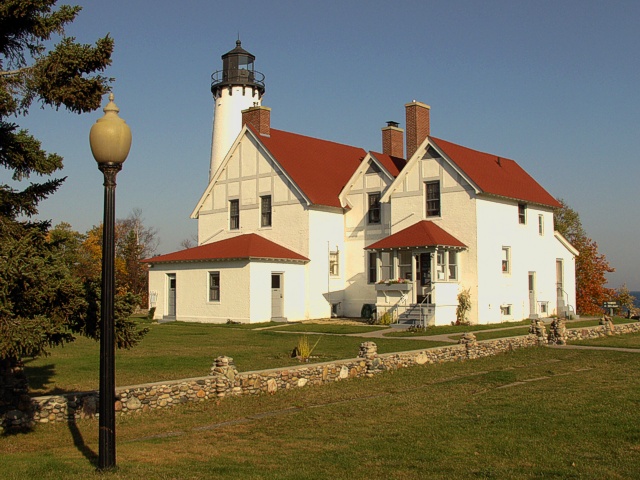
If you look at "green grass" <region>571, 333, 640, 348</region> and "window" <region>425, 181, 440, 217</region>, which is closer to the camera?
"green grass" <region>571, 333, 640, 348</region>

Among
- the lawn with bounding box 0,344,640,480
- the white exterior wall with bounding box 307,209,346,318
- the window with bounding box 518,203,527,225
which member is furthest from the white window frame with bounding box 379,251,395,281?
the lawn with bounding box 0,344,640,480

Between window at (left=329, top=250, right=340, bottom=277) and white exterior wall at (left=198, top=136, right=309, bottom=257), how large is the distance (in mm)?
1931

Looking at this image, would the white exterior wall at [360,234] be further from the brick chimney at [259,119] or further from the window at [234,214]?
the window at [234,214]

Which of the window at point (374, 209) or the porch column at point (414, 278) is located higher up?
the window at point (374, 209)

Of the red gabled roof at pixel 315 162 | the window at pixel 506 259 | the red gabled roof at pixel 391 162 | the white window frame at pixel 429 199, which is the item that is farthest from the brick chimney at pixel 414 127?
the window at pixel 506 259

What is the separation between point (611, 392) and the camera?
43.8 feet

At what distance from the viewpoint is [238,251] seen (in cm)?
3359

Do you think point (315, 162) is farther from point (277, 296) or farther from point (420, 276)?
point (420, 276)

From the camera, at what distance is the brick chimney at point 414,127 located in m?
35.5

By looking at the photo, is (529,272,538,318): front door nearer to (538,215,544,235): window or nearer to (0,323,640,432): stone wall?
(538,215,544,235): window

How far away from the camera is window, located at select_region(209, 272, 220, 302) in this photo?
34.3 metres

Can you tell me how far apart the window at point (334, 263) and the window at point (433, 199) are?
6.03 metres

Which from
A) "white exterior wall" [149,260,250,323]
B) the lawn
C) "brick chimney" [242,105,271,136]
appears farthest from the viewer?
"brick chimney" [242,105,271,136]

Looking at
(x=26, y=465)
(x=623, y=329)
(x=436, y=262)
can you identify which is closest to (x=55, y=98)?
(x=26, y=465)
